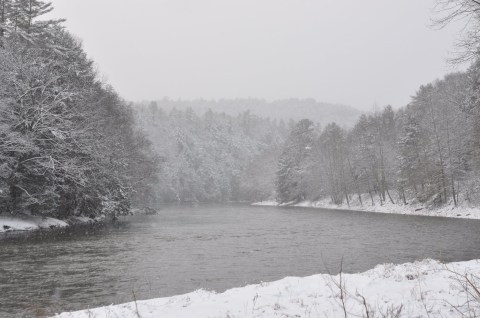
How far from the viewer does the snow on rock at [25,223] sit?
27.4 metres

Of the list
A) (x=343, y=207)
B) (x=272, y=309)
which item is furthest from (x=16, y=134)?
(x=343, y=207)

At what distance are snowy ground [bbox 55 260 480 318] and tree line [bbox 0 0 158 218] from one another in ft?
70.1

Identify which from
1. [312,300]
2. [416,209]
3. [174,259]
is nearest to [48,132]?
[174,259]

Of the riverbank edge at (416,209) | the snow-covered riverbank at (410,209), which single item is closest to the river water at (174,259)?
the riverbank edge at (416,209)

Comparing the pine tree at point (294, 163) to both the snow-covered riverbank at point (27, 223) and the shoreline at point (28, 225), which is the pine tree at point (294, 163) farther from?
the snow-covered riverbank at point (27, 223)

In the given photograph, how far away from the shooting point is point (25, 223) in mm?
28703

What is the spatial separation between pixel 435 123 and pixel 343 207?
24751mm

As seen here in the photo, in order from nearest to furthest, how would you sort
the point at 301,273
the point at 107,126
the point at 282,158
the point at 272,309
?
the point at 272,309, the point at 301,273, the point at 107,126, the point at 282,158

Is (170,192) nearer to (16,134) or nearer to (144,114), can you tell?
(144,114)

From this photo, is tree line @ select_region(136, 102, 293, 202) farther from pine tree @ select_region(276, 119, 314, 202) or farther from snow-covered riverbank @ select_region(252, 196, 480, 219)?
snow-covered riverbank @ select_region(252, 196, 480, 219)

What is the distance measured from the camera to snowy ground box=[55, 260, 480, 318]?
7.18m

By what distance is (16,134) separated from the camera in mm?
26547

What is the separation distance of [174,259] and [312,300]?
10.3m

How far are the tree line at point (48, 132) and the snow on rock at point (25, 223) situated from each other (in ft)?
2.15
